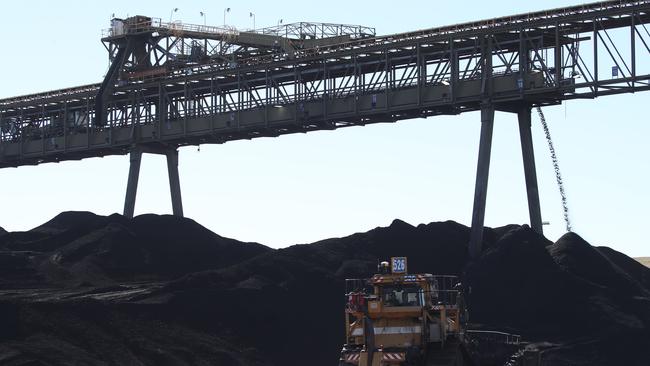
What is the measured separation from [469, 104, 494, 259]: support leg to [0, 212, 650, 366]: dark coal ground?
5.80 feet

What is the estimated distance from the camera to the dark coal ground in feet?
167

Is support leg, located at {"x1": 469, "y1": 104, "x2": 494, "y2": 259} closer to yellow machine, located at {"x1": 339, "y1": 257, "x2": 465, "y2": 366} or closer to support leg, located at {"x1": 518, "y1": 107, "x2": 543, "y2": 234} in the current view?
support leg, located at {"x1": 518, "y1": 107, "x2": 543, "y2": 234}

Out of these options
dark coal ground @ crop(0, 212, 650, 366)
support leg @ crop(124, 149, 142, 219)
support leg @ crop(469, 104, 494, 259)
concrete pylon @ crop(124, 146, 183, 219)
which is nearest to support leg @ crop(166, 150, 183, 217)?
concrete pylon @ crop(124, 146, 183, 219)

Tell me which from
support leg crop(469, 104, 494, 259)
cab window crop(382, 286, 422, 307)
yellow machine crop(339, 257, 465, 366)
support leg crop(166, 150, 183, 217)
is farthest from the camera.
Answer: support leg crop(166, 150, 183, 217)

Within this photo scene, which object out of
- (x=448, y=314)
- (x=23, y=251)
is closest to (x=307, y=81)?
(x=23, y=251)

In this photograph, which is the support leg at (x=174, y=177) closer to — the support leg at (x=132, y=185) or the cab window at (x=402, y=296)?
the support leg at (x=132, y=185)

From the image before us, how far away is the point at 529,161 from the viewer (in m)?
69.5

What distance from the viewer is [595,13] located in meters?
64.6

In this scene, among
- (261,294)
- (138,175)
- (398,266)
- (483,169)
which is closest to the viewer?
(398,266)

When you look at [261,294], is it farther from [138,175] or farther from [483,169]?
[138,175]

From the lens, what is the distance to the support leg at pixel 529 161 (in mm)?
69000

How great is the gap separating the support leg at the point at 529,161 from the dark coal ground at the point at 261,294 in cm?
176

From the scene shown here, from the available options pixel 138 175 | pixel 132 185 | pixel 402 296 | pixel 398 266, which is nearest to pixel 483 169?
pixel 138 175

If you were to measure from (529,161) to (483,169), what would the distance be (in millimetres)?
3340
